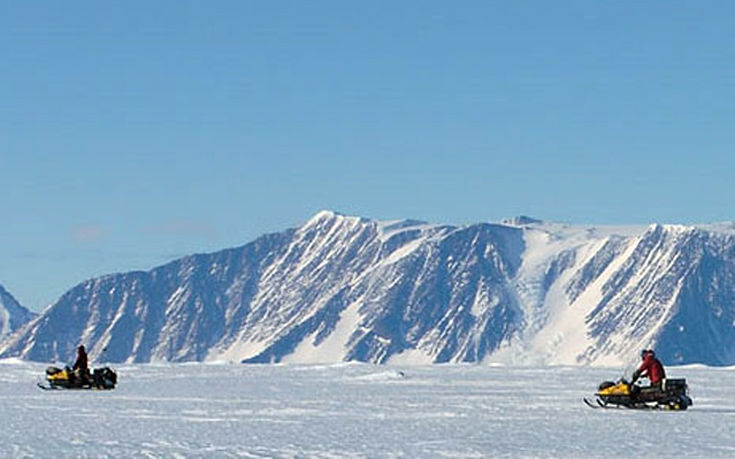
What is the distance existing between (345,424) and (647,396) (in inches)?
419

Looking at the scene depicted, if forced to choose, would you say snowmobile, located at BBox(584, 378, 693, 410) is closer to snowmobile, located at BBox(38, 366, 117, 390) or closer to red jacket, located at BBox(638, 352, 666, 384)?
red jacket, located at BBox(638, 352, 666, 384)

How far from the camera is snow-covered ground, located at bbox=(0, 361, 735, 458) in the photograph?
27469 millimetres

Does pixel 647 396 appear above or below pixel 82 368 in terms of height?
below

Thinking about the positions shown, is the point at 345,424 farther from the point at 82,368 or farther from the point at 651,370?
the point at 82,368

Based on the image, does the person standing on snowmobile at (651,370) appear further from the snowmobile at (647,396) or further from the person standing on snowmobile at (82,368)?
the person standing on snowmobile at (82,368)

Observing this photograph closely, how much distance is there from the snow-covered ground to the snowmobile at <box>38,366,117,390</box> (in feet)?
2.37

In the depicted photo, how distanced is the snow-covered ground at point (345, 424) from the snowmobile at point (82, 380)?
72cm

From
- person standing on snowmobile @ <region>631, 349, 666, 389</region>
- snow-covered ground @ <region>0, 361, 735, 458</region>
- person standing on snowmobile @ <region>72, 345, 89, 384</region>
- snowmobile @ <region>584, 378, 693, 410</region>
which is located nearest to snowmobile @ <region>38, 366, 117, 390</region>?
person standing on snowmobile @ <region>72, 345, 89, 384</region>

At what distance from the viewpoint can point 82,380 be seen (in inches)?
2030

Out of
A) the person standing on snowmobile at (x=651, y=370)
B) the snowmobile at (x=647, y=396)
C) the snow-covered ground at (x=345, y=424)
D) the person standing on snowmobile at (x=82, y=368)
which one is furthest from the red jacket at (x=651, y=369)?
the person standing on snowmobile at (x=82, y=368)

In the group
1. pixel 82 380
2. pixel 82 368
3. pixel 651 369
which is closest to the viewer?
pixel 651 369

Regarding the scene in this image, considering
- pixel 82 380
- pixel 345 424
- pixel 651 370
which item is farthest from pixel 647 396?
pixel 82 380

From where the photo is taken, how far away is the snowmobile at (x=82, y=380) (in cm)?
5147

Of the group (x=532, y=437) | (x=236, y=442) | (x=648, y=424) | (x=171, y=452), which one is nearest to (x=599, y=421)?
(x=648, y=424)
